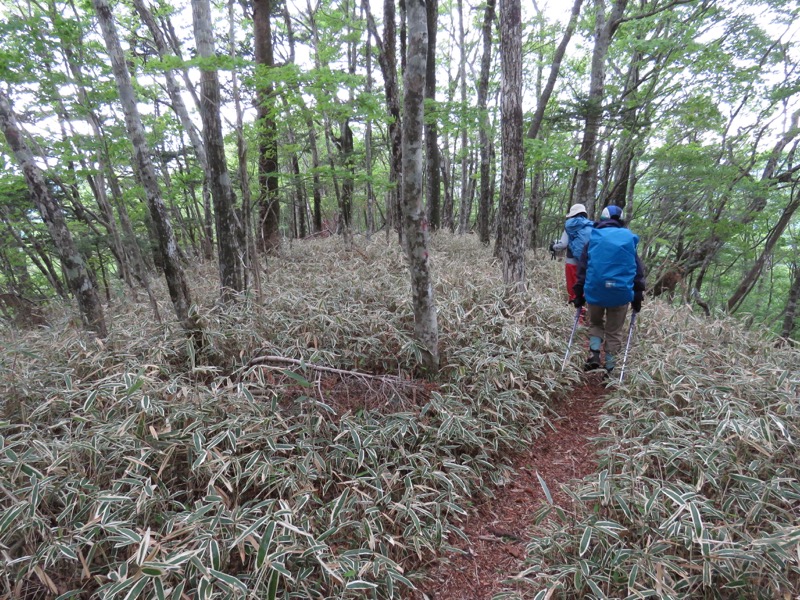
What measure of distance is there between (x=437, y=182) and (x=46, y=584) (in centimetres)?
1061

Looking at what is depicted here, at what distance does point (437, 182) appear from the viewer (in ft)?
35.4

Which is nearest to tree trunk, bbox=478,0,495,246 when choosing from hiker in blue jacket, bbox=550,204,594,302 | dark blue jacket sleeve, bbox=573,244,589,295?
hiker in blue jacket, bbox=550,204,594,302

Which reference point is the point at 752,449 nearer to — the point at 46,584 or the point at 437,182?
the point at 46,584

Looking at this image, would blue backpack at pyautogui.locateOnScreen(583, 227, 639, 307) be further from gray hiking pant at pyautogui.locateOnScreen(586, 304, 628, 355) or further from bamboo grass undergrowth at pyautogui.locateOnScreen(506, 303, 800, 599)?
bamboo grass undergrowth at pyautogui.locateOnScreen(506, 303, 800, 599)

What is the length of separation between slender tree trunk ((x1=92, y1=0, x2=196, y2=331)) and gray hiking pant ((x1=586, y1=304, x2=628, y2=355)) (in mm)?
4822

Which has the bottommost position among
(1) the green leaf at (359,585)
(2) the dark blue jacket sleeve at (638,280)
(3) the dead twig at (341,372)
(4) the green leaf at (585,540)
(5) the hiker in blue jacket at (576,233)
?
(1) the green leaf at (359,585)

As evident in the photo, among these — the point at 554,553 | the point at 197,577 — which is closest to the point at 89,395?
the point at 197,577

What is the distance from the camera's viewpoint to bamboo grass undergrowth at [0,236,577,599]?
6.82 feet

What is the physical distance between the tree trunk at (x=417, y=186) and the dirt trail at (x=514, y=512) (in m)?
1.41

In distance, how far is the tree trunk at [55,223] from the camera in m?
3.89

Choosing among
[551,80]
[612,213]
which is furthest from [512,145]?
[551,80]

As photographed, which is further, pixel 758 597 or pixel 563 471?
pixel 563 471

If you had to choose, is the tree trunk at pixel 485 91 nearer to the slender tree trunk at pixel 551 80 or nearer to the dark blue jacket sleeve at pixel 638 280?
the slender tree trunk at pixel 551 80

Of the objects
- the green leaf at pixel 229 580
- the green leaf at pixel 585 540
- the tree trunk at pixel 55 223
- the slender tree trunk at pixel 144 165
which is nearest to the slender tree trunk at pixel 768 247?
the green leaf at pixel 585 540
